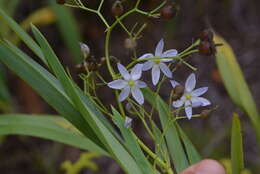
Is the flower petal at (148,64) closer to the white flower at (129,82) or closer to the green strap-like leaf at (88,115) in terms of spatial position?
the white flower at (129,82)

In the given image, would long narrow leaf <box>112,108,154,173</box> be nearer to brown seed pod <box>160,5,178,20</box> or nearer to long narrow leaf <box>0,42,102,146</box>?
long narrow leaf <box>0,42,102,146</box>

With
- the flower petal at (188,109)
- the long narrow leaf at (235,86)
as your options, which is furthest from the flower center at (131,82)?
the long narrow leaf at (235,86)

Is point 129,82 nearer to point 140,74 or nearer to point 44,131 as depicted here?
point 140,74

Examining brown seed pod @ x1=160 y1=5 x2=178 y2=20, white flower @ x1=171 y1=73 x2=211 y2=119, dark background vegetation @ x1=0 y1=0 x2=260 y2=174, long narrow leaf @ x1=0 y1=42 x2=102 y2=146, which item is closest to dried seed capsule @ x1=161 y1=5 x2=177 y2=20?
brown seed pod @ x1=160 y1=5 x2=178 y2=20

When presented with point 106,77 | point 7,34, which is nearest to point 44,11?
point 7,34

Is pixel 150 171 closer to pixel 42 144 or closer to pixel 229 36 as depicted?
pixel 42 144

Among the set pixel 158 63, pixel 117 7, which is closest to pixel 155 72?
pixel 158 63
